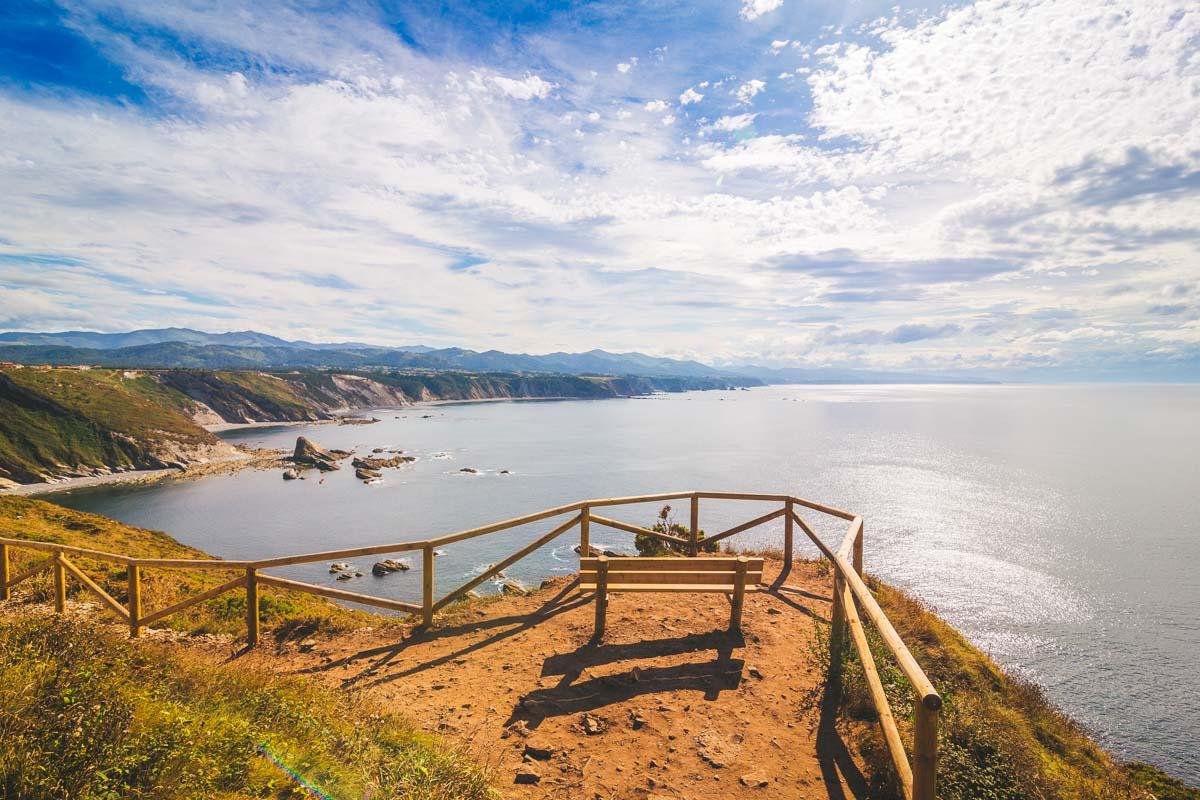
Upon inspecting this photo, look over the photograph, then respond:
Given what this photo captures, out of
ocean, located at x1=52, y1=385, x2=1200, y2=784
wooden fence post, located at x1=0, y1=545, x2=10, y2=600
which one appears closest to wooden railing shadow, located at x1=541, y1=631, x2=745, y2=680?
wooden fence post, located at x1=0, y1=545, x2=10, y2=600

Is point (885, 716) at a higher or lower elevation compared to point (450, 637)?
higher

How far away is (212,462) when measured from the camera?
87.5 meters

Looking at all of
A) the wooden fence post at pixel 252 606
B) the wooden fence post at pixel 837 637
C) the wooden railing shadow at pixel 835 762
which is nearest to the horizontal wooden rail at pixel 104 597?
the wooden fence post at pixel 252 606

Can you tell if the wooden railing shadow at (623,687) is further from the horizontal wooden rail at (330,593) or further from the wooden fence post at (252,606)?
the wooden fence post at (252,606)

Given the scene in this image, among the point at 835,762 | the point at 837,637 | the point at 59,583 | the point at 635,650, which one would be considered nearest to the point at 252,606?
the point at 59,583

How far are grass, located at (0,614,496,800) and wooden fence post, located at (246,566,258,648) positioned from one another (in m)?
2.37

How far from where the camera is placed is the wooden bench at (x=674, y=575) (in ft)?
26.5

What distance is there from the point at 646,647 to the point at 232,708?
16.6ft

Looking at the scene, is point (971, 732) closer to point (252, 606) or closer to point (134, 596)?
point (252, 606)

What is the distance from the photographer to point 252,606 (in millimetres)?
9227

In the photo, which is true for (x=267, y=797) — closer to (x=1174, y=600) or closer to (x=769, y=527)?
(x=1174, y=600)

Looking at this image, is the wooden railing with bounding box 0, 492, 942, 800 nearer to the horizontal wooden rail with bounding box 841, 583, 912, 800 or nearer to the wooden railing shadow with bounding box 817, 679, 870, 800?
the horizontal wooden rail with bounding box 841, 583, 912, 800

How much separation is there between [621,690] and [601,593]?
1.49m

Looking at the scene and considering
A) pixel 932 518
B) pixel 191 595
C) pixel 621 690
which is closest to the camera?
pixel 621 690
